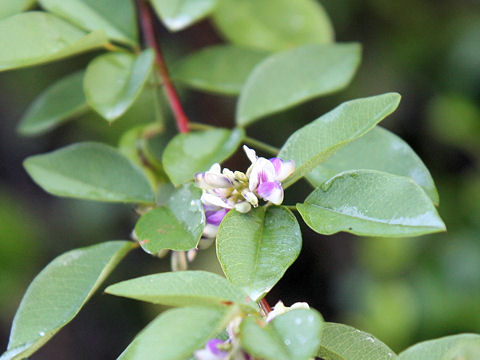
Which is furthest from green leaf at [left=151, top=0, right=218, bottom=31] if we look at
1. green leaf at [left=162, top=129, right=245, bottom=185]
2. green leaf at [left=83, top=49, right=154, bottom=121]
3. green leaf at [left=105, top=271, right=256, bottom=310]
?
green leaf at [left=105, top=271, right=256, bottom=310]

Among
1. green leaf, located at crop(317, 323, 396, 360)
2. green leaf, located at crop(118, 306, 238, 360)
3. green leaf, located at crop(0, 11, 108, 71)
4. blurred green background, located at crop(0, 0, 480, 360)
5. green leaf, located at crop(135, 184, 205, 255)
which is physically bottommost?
blurred green background, located at crop(0, 0, 480, 360)

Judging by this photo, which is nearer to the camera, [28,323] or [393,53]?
[28,323]

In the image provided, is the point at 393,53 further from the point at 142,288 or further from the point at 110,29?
the point at 142,288

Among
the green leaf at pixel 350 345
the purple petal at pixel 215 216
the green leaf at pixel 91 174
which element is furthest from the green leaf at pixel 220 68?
the green leaf at pixel 350 345

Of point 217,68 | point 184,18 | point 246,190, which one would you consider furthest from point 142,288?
point 217,68

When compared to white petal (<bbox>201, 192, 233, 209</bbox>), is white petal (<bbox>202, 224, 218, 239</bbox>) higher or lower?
lower

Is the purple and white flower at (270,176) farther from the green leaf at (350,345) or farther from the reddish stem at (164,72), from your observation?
the reddish stem at (164,72)

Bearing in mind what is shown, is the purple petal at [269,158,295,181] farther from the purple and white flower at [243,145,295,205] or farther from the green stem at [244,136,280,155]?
the green stem at [244,136,280,155]
